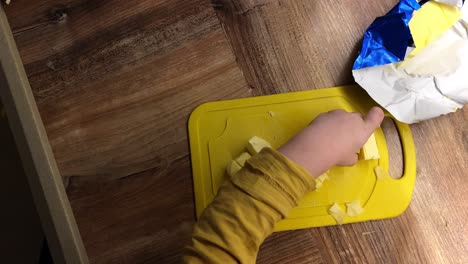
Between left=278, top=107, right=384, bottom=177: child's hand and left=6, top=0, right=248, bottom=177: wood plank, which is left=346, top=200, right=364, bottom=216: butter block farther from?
left=6, top=0, right=248, bottom=177: wood plank

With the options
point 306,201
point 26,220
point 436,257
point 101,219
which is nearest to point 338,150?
point 306,201

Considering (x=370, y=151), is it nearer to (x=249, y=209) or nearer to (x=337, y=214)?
(x=337, y=214)

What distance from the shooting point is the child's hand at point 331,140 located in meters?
0.50

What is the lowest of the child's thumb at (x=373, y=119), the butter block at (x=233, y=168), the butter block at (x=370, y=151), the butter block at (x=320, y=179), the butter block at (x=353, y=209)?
the butter block at (x=353, y=209)

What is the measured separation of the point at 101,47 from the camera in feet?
1.95

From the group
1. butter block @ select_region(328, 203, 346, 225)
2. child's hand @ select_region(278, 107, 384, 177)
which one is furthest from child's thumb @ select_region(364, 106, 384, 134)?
butter block @ select_region(328, 203, 346, 225)

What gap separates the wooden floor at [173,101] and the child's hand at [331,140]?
7 centimetres

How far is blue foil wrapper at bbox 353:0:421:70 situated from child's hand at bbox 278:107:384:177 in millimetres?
69

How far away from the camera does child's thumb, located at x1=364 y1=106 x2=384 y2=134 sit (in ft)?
1.74

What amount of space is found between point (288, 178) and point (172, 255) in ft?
0.61

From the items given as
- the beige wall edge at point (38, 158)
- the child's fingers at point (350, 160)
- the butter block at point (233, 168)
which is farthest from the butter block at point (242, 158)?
the beige wall edge at point (38, 158)

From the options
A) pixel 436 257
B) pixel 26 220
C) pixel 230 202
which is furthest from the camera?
pixel 26 220

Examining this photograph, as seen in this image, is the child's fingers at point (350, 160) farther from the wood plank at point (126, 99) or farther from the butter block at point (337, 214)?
the wood plank at point (126, 99)

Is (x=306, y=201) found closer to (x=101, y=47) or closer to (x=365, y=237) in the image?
(x=365, y=237)
